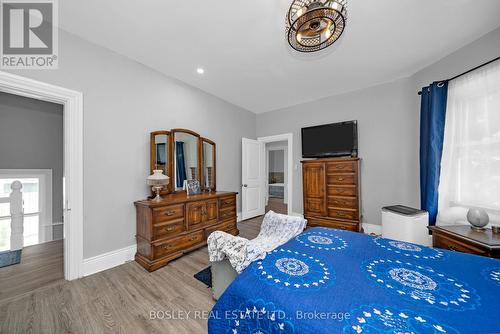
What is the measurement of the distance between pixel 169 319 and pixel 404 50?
159 inches

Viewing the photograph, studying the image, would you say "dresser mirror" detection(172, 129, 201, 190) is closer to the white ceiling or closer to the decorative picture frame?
the decorative picture frame

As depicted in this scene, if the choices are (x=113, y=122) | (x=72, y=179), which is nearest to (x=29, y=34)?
(x=113, y=122)

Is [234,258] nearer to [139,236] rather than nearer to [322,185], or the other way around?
[139,236]

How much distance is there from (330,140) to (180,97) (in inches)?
117

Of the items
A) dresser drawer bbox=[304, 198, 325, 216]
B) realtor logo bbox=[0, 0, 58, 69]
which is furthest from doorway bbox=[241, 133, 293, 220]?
realtor logo bbox=[0, 0, 58, 69]

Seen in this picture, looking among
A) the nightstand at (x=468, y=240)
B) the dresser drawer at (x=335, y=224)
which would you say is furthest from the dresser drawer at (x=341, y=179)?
the nightstand at (x=468, y=240)

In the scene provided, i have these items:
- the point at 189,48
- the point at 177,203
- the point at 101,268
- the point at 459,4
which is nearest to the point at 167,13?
the point at 189,48

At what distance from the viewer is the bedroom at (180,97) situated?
174 centimetres

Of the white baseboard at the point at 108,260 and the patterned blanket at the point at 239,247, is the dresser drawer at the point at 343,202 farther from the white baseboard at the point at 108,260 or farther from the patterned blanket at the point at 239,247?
the white baseboard at the point at 108,260

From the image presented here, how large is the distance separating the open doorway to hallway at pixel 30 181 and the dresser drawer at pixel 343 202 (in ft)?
A: 14.1

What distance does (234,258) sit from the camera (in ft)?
4.41

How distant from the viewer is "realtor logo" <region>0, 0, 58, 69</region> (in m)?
1.80

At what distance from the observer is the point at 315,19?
133 cm

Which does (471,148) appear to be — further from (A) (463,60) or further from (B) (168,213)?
(B) (168,213)
